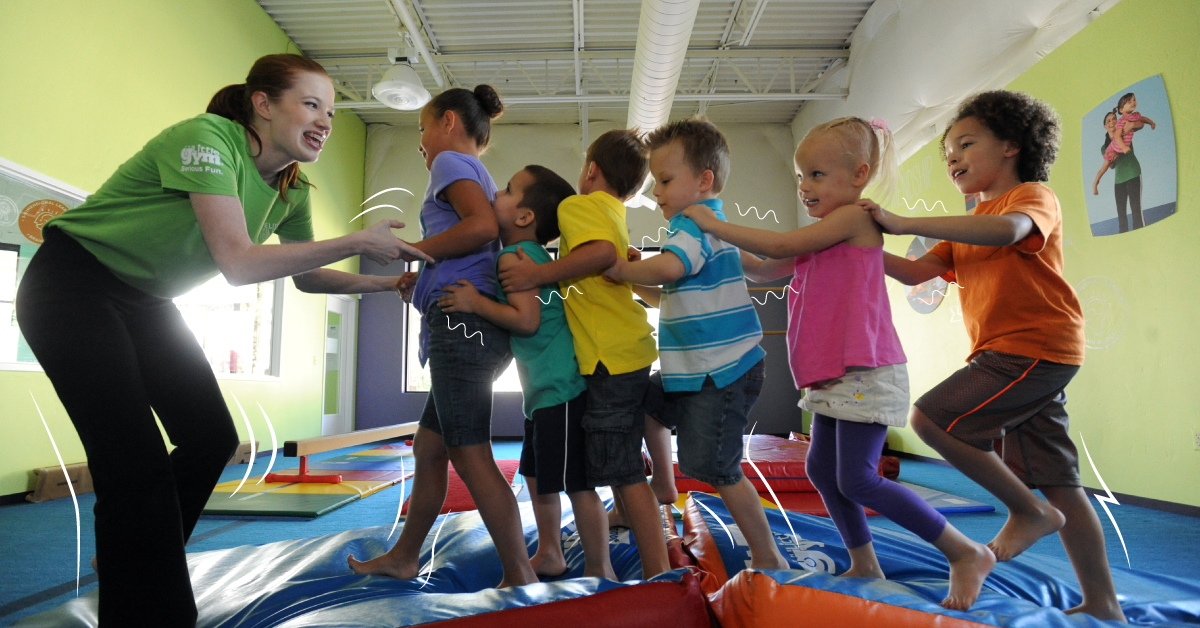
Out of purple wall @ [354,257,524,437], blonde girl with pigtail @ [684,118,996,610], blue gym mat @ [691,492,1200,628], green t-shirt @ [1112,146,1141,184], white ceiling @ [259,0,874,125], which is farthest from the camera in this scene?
purple wall @ [354,257,524,437]

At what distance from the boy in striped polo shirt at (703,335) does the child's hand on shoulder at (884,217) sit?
13.1 inches

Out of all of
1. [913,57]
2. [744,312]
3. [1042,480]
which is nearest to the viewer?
[1042,480]

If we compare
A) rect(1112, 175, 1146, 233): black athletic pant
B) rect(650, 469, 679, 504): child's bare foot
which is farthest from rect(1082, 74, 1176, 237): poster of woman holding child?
rect(650, 469, 679, 504): child's bare foot

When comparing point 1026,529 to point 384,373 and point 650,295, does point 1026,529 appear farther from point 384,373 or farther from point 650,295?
point 384,373

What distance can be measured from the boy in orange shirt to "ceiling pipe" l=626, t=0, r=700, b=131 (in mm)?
3914

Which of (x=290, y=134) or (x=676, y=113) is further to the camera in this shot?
(x=676, y=113)

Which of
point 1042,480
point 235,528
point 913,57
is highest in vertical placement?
point 913,57

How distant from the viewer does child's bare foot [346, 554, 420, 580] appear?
5.54 ft

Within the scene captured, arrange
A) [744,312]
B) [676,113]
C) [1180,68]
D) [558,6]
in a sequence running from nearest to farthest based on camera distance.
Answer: [744,312] < [1180,68] < [558,6] < [676,113]

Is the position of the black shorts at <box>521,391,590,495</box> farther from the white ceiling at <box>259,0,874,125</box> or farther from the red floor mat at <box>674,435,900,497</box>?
the white ceiling at <box>259,0,874,125</box>

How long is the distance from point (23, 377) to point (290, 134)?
12.5ft

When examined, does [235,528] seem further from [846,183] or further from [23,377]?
[846,183]

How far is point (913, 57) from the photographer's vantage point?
5.67 m

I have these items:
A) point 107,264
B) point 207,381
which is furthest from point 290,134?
point 207,381
